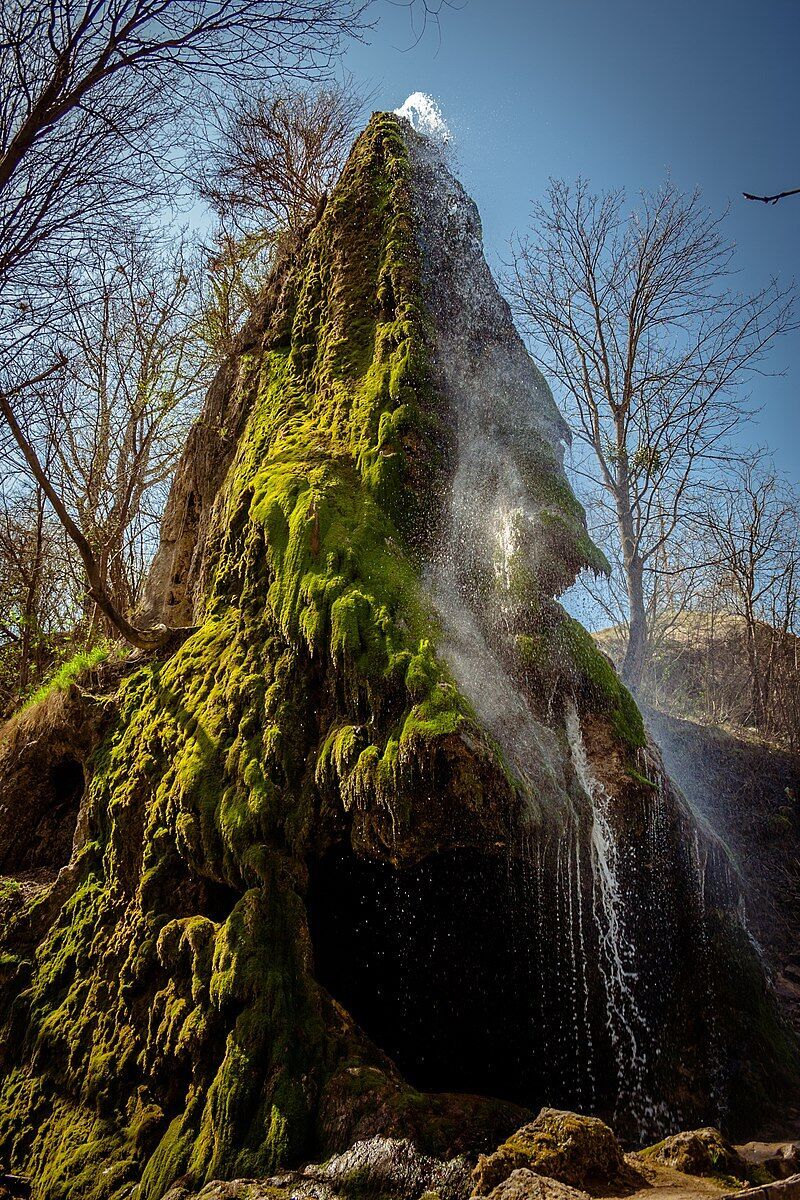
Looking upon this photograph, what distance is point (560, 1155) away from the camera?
3080 mm

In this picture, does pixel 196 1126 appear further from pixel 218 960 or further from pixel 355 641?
pixel 355 641

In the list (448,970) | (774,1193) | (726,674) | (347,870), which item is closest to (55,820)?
(347,870)

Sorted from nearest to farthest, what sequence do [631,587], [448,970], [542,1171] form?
[542,1171] < [448,970] < [631,587]

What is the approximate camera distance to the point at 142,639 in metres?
6.25

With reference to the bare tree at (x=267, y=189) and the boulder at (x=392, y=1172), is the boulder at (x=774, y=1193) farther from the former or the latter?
the bare tree at (x=267, y=189)

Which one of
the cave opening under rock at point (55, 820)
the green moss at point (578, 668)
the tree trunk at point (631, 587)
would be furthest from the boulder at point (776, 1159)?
the tree trunk at point (631, 587)

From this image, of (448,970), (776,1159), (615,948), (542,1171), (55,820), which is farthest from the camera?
(55,820)

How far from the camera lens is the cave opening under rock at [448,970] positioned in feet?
15.3

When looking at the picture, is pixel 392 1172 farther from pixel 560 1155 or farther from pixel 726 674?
pixel 726 674

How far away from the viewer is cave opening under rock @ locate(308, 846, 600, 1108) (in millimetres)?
4648

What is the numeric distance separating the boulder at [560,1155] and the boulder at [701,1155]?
361 millimetres

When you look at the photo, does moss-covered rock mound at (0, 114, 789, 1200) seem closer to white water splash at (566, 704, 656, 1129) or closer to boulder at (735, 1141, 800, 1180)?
white water splash at (566, 704, 656, 1129)

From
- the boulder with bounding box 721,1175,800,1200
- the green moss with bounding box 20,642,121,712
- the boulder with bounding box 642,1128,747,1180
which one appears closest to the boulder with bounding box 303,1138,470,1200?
the boulder with bounding box 642,1128,747,1180

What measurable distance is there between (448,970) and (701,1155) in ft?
6.03
